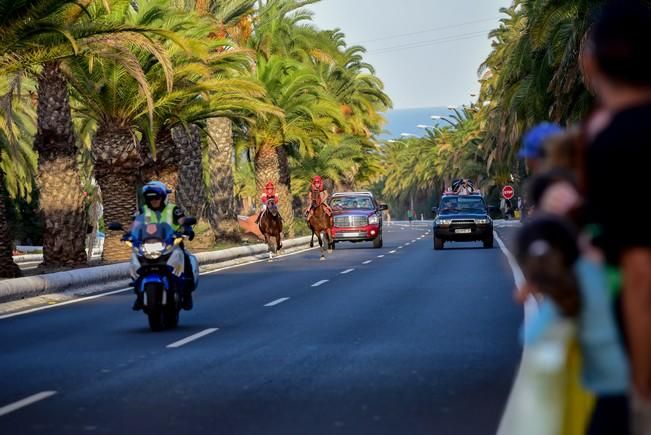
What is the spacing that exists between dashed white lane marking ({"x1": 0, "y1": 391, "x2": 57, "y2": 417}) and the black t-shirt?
6.11 m

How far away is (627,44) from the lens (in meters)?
4.33

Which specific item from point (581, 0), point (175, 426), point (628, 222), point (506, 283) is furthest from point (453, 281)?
point (628, 222)

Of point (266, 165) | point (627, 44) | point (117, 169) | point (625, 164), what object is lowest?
point (625, 164)

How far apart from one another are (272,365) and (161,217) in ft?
13.6

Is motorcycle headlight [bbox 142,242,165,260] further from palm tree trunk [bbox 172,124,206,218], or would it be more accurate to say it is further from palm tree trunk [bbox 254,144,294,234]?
palm tree trunk [bbox 254,144,294,234]

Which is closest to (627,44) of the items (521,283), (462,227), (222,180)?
(521,283)

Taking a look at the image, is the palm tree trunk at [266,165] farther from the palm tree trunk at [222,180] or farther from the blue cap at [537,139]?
the blue cap at [537,139]

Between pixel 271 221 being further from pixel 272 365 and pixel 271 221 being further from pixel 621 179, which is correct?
pixel 621 179

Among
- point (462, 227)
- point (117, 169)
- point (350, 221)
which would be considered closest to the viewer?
point (117, 169)

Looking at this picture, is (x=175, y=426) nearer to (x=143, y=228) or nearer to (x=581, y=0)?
(x=143, y=228)

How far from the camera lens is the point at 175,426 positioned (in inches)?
343

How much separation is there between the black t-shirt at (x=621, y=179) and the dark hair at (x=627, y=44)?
141mm

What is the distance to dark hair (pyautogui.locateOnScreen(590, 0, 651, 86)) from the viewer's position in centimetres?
433

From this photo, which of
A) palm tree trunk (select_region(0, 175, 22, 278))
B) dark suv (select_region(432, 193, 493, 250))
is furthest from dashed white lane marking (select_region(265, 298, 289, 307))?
dark suv (select_region(432, 193, 493, 250))
